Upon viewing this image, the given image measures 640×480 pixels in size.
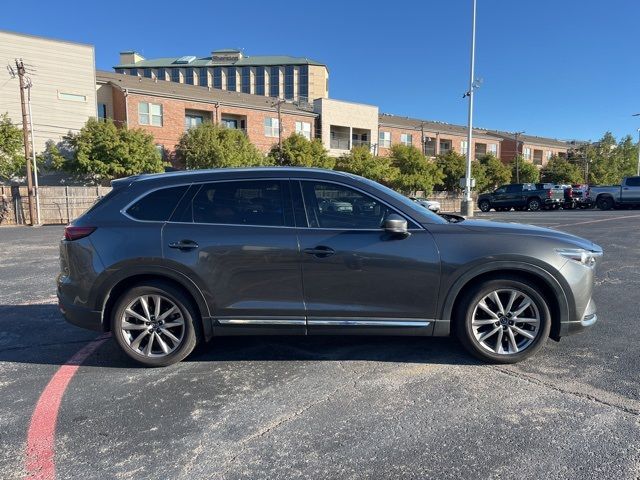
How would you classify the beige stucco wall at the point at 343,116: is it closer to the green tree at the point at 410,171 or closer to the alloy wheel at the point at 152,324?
the green tree at the point at 410,171

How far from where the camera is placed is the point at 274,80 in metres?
111

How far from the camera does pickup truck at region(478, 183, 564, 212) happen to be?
3081cm

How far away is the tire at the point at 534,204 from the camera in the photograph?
31109mm

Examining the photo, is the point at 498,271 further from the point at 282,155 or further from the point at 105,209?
the point at 282,155

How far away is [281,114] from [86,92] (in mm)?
15595

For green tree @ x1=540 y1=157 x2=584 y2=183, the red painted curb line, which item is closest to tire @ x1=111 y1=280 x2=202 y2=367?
the red painted curb line

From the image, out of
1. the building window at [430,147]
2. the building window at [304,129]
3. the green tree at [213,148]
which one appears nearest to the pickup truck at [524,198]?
the building window at [304,129]

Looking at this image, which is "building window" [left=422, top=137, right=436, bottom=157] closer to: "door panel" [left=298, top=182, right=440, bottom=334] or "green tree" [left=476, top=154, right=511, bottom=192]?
"green tree" [left=476, top=154, right=511, bottom=192]

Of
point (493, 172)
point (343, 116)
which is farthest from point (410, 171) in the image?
point (493, 172)

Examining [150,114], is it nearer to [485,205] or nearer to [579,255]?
[485,205]

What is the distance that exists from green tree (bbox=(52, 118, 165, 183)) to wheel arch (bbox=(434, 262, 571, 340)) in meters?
26.4

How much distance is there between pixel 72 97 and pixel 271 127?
15482mm

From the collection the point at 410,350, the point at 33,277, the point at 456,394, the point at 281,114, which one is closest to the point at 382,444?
the point at 456,394

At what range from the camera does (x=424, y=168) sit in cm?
4062
